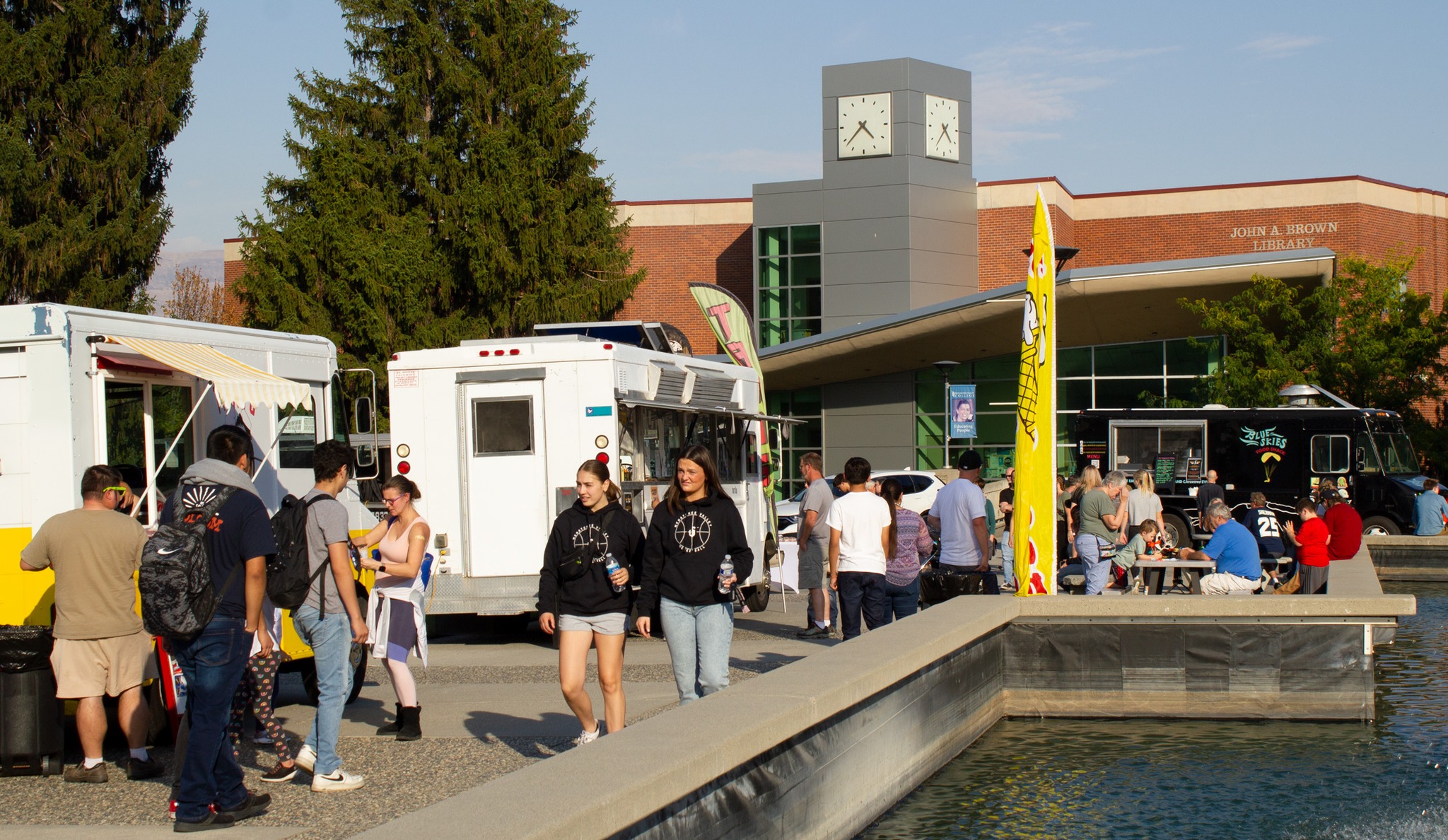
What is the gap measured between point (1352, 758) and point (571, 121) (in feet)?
85.2

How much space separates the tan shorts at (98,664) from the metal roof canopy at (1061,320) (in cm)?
2550

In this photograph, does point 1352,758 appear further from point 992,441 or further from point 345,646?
point 992,441

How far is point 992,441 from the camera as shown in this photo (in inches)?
1549

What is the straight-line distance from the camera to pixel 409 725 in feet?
26.9

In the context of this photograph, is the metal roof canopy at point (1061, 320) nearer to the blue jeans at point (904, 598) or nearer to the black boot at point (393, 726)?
the blue jeans at point (904, 598)

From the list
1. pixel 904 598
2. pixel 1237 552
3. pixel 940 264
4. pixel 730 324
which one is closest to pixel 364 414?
pixel 904 598

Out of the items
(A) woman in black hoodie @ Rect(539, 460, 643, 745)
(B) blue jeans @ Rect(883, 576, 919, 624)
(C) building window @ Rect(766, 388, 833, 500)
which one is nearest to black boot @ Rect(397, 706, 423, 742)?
(A) woman in black hoodie @ Rect(539, 460, 643, 745)

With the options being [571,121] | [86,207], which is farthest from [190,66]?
[571,121]

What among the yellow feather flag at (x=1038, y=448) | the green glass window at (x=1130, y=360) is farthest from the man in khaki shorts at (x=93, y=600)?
the green glass window at (x=1130, y=360)

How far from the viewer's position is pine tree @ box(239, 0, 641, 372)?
3062cm

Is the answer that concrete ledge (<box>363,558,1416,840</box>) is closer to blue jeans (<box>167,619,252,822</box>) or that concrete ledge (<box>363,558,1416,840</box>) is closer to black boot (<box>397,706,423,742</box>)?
blue jeans (<box>167,619,252,822</box>)

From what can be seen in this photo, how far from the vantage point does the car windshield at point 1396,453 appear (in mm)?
24047

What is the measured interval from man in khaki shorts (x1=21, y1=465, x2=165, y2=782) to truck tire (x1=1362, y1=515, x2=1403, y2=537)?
21771 mm

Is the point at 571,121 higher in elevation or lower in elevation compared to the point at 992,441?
higher
